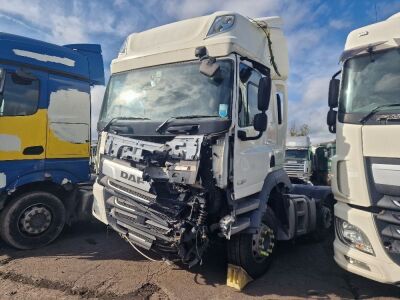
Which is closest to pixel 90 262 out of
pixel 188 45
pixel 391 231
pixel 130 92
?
pixel 130 92

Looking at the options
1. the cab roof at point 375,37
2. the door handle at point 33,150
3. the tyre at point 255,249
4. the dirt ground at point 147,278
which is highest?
the cab roof at point 375,37

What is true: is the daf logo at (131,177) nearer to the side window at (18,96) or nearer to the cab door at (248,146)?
the cab door at (248,146)

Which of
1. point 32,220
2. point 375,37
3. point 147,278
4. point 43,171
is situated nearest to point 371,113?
point 375,37

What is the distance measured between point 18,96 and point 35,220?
78.7 inches

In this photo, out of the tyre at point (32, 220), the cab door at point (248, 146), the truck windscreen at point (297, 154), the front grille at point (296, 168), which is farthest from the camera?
the truck windscreen at point (297, 154)

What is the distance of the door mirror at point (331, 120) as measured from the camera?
443 cm

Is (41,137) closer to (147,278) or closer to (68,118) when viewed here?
(68,118)

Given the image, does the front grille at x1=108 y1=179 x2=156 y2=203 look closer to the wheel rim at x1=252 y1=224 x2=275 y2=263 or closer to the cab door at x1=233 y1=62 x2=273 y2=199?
the cab door at x1=233 y1=62 x2=273 y2=199

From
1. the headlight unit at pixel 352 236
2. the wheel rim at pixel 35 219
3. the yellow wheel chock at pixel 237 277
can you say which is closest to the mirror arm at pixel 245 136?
the headlight unit at pixel 352 236

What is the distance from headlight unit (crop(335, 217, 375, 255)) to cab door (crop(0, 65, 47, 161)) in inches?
182

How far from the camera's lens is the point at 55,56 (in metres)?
6.16

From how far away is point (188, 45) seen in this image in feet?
Answer: 14.5

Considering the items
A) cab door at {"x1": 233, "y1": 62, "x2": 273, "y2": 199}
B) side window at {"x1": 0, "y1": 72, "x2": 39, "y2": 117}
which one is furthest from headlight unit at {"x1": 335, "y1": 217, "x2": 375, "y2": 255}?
side window at {"x1": 0, "y1": 72, "x2": 39, "y2": 117}

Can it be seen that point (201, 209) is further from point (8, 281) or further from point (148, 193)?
point (8, 281)
